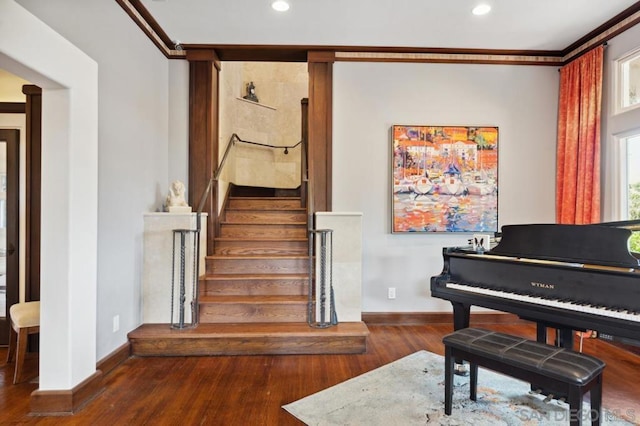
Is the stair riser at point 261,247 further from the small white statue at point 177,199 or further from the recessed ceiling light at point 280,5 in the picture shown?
the recessed ceiling light at point 280,5

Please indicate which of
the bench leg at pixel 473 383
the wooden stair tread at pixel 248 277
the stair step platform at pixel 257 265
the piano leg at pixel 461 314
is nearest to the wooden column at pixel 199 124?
the stair step platform at pixel 257 265

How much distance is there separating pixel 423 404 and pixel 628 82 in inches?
141

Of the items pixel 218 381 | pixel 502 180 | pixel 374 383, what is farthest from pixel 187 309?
pixel 502 180

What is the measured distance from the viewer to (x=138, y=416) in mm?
2133

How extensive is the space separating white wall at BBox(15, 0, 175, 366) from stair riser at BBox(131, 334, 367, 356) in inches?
11.8

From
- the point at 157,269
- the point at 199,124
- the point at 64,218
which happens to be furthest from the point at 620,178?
the point at 64,218

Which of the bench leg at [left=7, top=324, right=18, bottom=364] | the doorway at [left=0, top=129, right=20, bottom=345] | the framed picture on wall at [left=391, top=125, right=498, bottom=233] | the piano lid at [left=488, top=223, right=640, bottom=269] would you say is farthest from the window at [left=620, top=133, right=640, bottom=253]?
the doorway at [left=0, top=129, right=20, bottom=345]

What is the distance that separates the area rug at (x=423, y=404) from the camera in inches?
81.4

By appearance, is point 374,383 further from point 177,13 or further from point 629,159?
point 177,13

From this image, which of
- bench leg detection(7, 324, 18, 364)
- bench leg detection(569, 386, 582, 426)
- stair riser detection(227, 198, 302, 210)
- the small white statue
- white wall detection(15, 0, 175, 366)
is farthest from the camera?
stair riser detection(227, 198, 302, 210)

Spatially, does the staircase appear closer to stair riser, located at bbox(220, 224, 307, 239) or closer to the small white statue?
stair riser, located at bbox(220, 224, 307, 239)

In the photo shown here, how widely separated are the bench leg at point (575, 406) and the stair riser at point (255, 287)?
2.33 metres

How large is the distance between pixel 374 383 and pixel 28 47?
2989mm

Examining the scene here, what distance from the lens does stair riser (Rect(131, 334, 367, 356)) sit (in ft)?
9.84
